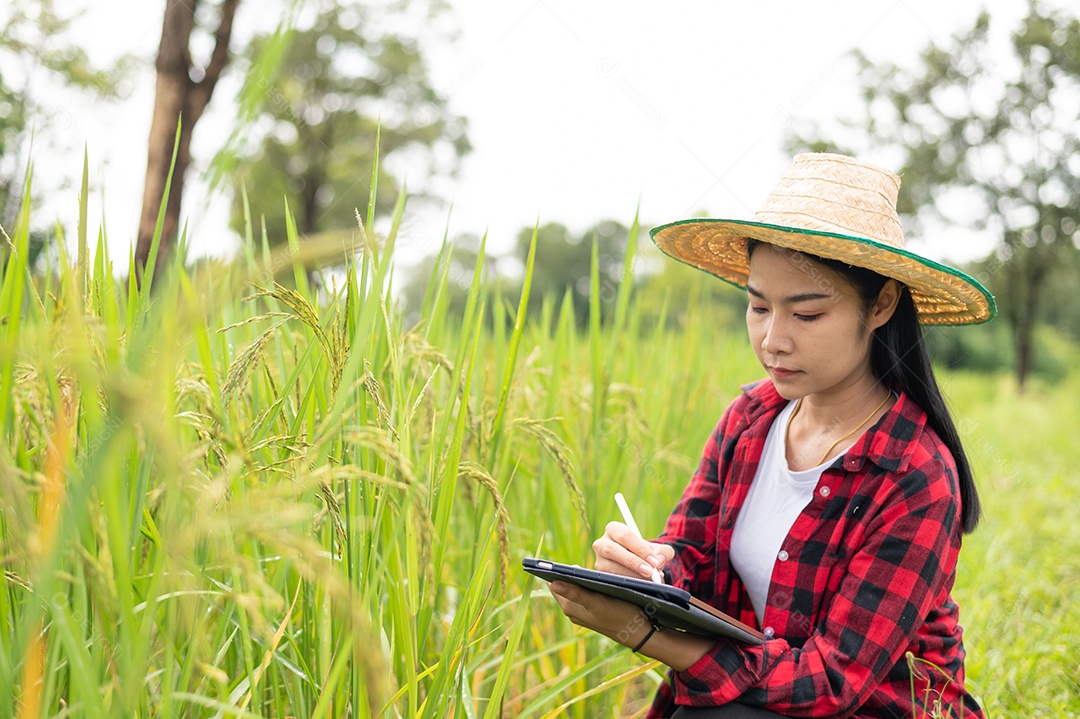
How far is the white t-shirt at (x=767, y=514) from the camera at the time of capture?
171 centimetres

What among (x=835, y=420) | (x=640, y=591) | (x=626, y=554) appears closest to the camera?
(x=640, y=591)

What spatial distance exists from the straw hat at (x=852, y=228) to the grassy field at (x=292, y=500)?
580 millimetres

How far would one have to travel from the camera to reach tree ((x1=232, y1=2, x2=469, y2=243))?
66.1ft

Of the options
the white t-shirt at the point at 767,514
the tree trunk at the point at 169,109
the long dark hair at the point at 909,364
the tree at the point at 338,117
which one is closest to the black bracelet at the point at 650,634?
the white t-shirt at the point at 767,514

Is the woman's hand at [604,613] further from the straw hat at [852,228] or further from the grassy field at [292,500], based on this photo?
the straw hat at [852,228]

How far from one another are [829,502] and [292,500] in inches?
43.6

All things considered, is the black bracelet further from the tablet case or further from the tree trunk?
the tree trunk

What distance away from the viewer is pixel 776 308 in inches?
63.1

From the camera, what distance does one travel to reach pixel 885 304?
171 centimetres

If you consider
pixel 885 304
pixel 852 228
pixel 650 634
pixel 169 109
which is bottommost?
pixel 650 634

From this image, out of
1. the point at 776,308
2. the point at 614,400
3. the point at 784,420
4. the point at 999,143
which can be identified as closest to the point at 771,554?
the point at 784,420

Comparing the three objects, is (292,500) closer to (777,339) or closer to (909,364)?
(777,339)

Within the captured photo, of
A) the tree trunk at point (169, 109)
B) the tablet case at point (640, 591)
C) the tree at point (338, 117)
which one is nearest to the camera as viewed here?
the tablet case at point (640, 591)

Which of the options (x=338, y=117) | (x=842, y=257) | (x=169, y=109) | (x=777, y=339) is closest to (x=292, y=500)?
(x=777, y=339)
